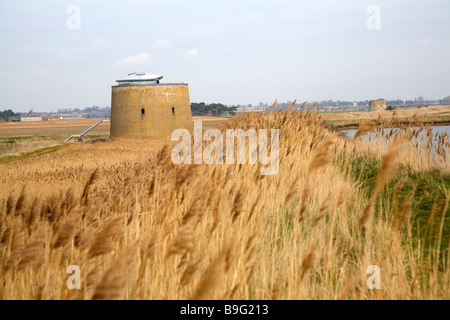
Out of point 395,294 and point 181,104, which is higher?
point 181,104

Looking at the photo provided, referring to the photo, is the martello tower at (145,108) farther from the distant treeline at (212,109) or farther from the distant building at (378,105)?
the distant treeline at (212,109)

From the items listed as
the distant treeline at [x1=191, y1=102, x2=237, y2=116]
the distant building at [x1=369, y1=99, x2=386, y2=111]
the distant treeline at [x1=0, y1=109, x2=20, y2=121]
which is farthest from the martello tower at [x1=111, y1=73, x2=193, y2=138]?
the distant treeline at [x1=0, y1=109, x2=20, y2=121]

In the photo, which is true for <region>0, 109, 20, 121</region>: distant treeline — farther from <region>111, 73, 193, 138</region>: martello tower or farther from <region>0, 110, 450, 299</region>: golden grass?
<region>0, 110, 450, 299</region>: golden grass

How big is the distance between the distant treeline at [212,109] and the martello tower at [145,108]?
64928 millimetres

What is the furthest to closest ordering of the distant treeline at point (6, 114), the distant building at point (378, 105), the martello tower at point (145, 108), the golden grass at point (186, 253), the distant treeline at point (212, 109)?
1. the distant treeline at point (6, 114)
2. the distant treeline at point (212, 109)
3. the distant building at point (378, 105)
4. the martello tower at point (145, 108)
5. the golden grass at point (186, 253)

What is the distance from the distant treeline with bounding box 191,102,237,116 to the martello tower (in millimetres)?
64928

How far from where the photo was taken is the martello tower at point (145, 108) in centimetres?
2875

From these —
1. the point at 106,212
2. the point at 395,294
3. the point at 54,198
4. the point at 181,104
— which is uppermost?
the point at 181,104

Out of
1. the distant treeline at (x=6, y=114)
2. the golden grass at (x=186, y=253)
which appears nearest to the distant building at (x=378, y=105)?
the golden grass at (x=186, y=253)

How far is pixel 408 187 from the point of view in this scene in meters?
6.49

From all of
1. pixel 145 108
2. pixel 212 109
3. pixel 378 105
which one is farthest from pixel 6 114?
pixel 145 108

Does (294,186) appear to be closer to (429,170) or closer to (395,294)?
(395,294)
